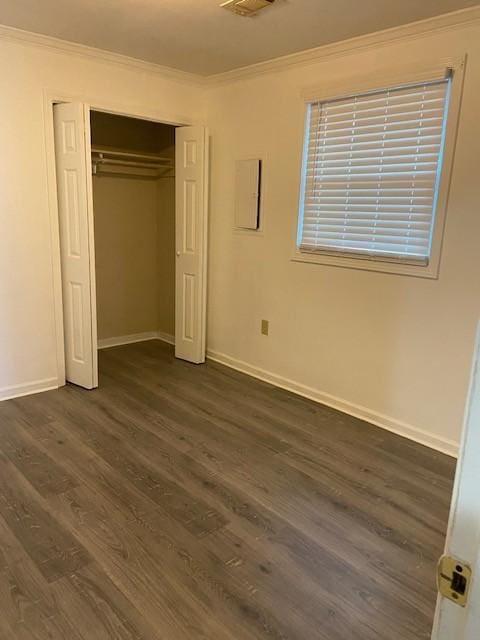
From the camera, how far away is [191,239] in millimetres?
4176

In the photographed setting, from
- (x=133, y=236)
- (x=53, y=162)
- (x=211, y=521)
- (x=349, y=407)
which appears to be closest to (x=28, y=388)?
(x=53, y=162)

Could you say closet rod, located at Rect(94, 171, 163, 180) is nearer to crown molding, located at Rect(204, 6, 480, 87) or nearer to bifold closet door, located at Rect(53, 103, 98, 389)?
bifold closet door, located at Rect(53, 103, 98, 389)

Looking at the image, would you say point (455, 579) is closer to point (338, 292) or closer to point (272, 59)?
Answer: point (338, 292)

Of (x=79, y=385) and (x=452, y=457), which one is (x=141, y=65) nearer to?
(x=79, y=385)

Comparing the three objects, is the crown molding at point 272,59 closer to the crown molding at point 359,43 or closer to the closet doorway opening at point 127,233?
the crown molding at point 359,43

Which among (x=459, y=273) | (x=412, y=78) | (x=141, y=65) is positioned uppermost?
(x=141, y=65)

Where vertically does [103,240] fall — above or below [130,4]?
below

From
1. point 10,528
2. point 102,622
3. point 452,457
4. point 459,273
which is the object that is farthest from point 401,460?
point 10,528

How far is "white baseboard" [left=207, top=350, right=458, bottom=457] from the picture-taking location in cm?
295

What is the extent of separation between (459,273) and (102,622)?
244cm

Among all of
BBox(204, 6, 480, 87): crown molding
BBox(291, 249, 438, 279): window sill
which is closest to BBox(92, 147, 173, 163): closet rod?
BBox(204, 6, 480, 87): crown molding

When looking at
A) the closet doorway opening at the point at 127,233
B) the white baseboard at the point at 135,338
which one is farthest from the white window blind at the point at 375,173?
the white baseboard at the point at 135,338

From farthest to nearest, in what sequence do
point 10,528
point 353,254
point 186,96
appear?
point 186,96 < point 353,254 < point 10,528

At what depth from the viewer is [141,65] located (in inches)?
144
